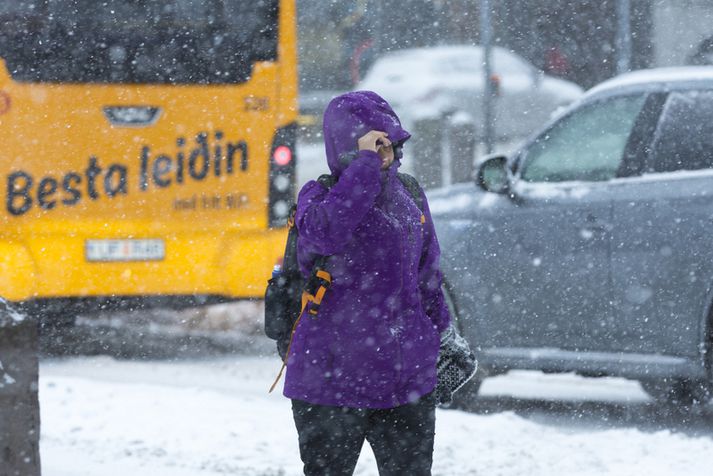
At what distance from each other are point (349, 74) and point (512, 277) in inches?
948

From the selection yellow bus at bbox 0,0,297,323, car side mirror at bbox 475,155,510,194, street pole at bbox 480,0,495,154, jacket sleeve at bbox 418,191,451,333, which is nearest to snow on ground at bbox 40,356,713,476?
yellow bus at bbox 0,0,297,323

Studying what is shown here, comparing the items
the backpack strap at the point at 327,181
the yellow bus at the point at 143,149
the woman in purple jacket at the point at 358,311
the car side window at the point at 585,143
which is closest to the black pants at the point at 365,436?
the woman in purple jacket at the point at 358,311

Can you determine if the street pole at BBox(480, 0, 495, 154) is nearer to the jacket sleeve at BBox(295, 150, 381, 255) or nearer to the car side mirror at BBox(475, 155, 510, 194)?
the car side mirror at BBox(475, 155, 510, 194)

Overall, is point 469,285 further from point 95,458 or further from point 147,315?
point 147,315

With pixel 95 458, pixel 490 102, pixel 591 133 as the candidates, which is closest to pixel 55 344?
pixel 95 458

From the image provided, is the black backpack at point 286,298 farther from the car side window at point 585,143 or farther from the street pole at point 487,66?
the street pole at point 487,66

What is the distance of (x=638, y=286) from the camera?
23.8 ft

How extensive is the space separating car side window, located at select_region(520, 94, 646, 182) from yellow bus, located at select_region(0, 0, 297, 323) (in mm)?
2318

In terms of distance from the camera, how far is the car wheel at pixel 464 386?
7820mm

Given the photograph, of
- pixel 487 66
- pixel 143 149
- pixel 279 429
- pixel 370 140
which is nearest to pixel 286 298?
pixel 370 140

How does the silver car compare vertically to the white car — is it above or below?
above

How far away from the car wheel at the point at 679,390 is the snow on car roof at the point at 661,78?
151 cm

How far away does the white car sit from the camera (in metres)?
23.8

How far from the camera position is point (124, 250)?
9.41 meters
